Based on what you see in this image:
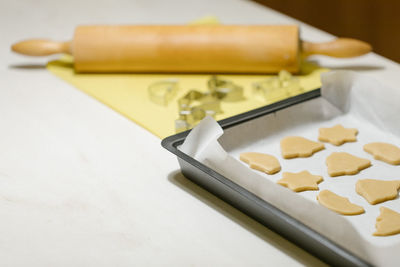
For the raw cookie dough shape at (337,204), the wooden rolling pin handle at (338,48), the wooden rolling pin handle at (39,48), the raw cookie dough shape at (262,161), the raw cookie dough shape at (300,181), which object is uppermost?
the wooden rolling pin handle at (39,48)

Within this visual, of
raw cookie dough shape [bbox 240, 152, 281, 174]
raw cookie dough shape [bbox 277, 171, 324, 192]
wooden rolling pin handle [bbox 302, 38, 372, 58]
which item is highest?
wooden rolling pin handle [bbox 302, 38, 372, 58]

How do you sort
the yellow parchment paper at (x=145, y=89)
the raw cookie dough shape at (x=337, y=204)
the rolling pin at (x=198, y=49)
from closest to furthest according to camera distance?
the raw cookie dough shape at (x=337, y=204) < the yellow parchment paper at (x=145, y=89) < the rolling pin at (x=198, y=49)

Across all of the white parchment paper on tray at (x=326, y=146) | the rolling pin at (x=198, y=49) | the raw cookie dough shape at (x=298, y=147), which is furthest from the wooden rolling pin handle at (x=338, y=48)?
the raw cookie dough shape at (x=298, y=147)

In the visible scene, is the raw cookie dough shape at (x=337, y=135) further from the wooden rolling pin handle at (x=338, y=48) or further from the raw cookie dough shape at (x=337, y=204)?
the wooden rolling pin handle at (x=338, y=48)

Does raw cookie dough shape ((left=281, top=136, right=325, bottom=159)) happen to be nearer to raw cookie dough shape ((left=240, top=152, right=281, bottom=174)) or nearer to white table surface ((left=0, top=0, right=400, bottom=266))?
raw cookie dough shape ((left=240, top=152, right=281, bottom=174))

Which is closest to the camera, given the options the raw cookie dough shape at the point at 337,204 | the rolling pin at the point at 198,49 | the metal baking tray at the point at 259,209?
the metal baking tray at the point at 259,209

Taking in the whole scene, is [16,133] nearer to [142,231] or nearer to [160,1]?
[142,231]

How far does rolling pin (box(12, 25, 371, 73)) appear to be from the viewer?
3.82 ft

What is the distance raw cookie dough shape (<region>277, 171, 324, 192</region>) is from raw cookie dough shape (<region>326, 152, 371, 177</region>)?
0.03 metres

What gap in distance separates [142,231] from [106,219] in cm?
5

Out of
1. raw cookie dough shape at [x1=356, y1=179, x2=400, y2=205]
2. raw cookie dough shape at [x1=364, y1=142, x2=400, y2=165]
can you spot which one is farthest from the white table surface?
raw cookie dough shape at [x1=364, y1=142, x2=400, y2=165]

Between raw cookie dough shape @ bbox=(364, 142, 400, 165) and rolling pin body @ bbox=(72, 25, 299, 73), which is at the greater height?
rolling pin body @ bbox=(72, 25, 299, 73)

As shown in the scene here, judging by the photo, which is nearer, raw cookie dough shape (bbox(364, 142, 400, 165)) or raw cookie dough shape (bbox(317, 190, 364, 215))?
raw cookie dough shape (bbox(317, 190, 364, 215))

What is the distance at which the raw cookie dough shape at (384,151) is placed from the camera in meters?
0.87
